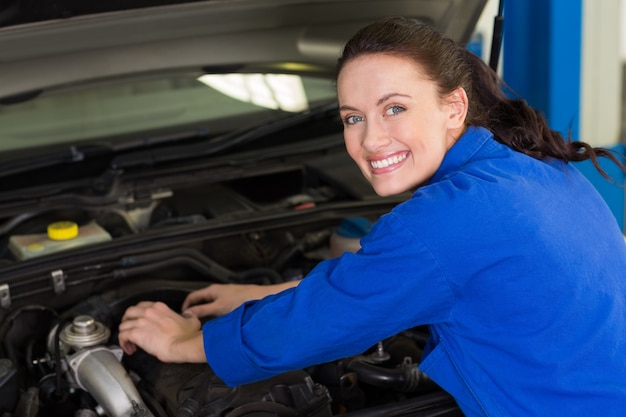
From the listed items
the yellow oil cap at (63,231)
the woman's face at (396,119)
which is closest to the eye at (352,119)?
the woman's face at (396,119)

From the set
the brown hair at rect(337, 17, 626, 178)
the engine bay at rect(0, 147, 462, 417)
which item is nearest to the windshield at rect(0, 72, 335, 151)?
the engine bay at rect(0, 147, 462, 417)

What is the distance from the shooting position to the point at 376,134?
1.37 metres

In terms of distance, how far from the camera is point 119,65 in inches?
81.3

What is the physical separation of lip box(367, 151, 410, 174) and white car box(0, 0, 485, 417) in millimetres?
394

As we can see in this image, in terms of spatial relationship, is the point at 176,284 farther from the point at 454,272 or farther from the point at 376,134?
the point at 454,272

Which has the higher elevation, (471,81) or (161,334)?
(471,81)

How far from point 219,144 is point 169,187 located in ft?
0.57

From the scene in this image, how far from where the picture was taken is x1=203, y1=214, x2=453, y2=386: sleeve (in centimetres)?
124

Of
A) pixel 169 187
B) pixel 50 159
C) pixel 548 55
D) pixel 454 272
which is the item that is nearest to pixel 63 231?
pixel 50 159

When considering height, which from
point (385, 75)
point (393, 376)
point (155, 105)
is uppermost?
point (385, 75)

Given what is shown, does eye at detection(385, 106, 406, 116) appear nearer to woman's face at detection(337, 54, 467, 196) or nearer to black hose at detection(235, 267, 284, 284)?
woman's face at detection(337, 54, 467, 196)

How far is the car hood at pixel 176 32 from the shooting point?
1.75 m

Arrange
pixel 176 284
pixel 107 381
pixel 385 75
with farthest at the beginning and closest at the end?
pixel 176 284 → pixel 107 381 → pixel 385 75

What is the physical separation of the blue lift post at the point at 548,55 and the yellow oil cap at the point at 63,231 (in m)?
1.65
